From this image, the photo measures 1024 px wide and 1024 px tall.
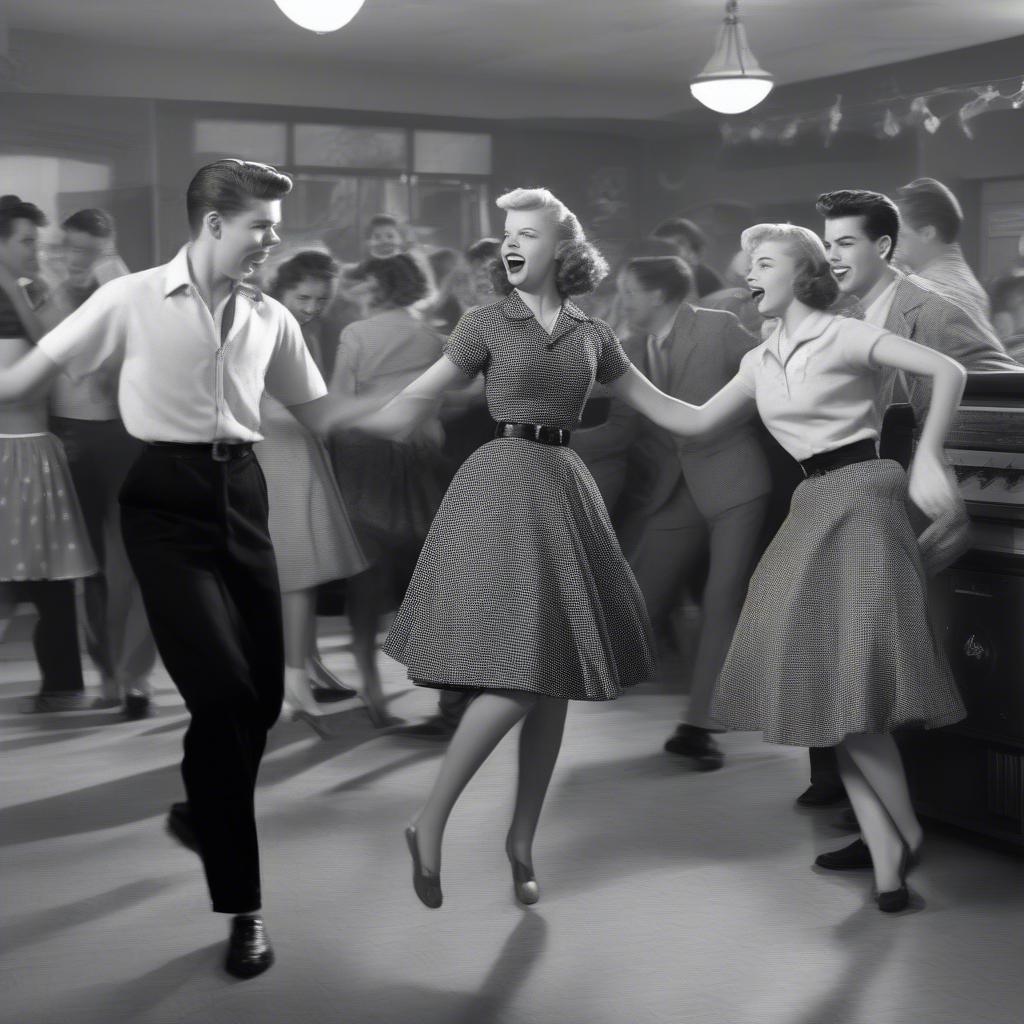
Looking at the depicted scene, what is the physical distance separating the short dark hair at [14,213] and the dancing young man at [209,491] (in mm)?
2073

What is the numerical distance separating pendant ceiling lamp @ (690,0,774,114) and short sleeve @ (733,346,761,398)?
8.20ft

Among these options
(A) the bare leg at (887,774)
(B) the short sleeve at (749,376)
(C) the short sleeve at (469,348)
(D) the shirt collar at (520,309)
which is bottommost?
(A) the bare leg at (887,774)

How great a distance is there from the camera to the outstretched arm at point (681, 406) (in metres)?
2.85

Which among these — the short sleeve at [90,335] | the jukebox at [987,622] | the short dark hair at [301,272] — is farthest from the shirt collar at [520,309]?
the short dark hair at [301,272]

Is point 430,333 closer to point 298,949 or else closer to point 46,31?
point 46,31

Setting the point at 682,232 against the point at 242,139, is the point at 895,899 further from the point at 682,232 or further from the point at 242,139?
the point at 242,139

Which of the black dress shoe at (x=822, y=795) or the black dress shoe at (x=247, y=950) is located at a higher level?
the black dress shoe at (x=247, y=950)

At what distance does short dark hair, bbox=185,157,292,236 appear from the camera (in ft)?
8.16

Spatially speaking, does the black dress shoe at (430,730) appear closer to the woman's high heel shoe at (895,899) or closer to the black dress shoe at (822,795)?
the black dress shoe at (822,795)

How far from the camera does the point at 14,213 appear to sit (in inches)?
173

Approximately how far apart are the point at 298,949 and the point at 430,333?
2.17 meters

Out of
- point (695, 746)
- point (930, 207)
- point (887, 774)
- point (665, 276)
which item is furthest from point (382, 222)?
point (887, 774)

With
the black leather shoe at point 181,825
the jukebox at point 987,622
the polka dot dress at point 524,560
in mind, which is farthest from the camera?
the jukebox at point 987,622

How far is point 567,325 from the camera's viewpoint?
269 cm
